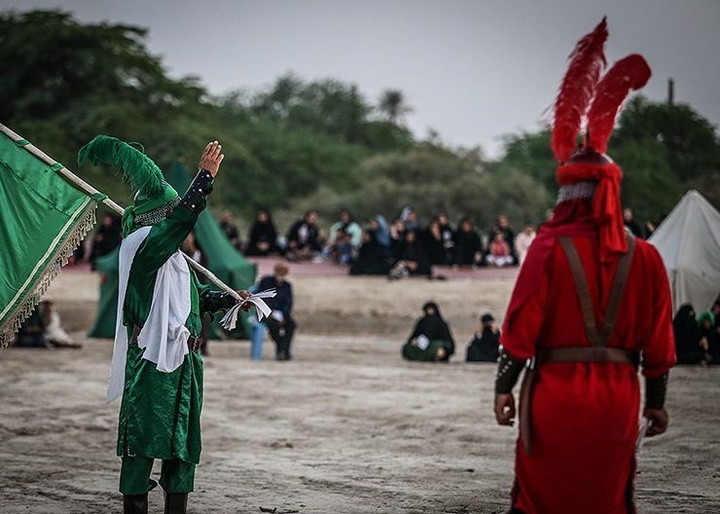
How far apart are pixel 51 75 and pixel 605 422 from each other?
127 ft

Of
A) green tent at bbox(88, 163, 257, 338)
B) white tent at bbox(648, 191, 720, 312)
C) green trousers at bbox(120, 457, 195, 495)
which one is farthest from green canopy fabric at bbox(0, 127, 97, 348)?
white tent at bbox(648, 191, 720, 312)

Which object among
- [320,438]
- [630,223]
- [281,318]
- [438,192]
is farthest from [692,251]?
[438,192]

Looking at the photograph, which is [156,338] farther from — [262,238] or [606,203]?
[262,238]

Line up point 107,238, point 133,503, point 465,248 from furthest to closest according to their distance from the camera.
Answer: point 465,248
point 107,238
point 133,503

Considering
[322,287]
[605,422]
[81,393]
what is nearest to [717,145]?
[322,287]

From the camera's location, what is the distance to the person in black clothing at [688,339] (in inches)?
724

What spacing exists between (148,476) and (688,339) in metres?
12.9

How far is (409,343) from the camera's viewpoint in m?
19.4

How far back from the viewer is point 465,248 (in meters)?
29.2

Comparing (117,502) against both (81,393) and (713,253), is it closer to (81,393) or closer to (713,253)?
(81,393)

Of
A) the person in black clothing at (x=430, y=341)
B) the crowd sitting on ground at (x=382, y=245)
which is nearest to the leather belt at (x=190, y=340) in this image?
the person in black clothing at (x=430, y=341)

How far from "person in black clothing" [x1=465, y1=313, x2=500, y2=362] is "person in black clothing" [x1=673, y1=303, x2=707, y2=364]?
254cm

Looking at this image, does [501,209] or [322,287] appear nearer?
[322,287]

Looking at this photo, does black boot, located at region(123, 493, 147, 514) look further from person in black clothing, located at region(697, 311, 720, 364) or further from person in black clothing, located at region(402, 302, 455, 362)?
person in black clothing, located at region(697, 311, 720, 364)
